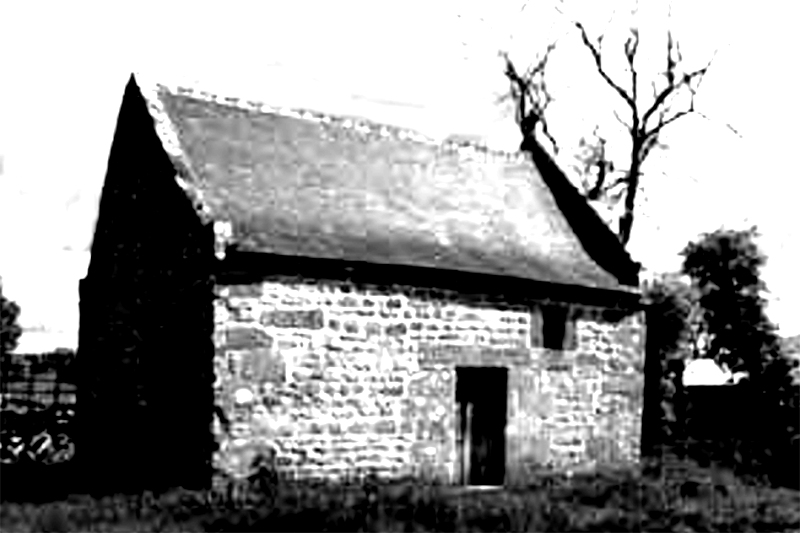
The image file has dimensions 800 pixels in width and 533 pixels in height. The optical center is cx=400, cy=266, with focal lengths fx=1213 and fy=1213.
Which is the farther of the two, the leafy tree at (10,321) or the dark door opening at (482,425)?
the leafy tree at (10,321)

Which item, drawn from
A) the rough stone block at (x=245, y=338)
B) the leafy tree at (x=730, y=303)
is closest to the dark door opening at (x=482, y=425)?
the rough stone block at (x=245, y=338)

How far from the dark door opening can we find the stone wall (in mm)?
199

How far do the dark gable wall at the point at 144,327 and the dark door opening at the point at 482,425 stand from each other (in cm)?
569

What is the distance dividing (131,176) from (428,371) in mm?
6801

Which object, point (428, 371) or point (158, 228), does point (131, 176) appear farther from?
point (428, 371)

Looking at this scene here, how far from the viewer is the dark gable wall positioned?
2048 centimetres

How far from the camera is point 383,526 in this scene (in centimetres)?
1598

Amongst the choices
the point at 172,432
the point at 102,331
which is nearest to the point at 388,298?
the point at 172,432

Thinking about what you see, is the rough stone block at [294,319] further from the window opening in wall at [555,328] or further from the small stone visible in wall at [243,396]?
the window opening in wall at [555,328]

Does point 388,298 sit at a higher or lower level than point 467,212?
lower

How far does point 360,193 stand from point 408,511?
28.0 ft

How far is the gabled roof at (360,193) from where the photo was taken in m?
21.7

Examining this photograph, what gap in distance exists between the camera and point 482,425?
24047 millimetres

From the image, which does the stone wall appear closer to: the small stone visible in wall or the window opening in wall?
the small stone visible in wall
